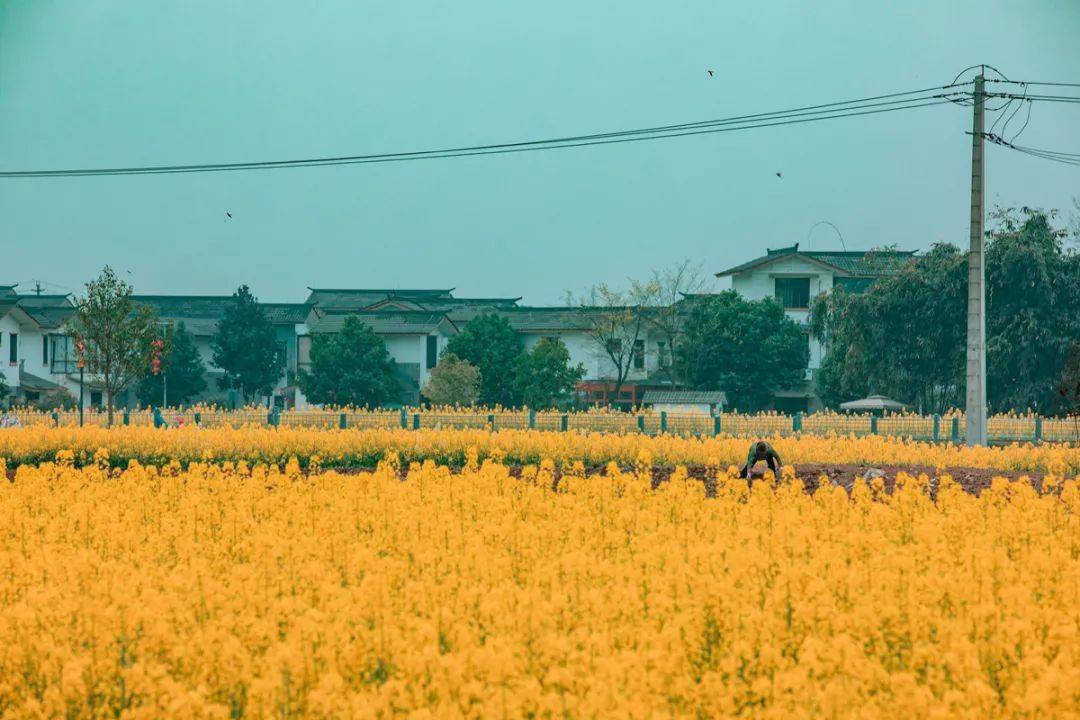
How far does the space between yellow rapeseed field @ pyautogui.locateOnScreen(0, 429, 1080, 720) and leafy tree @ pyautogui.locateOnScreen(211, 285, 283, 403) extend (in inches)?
1621

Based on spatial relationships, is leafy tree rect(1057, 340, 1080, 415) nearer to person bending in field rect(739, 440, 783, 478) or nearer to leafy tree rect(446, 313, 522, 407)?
person bending in field rect(739, 440, 783, 478)

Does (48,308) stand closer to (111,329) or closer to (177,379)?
(177,379)

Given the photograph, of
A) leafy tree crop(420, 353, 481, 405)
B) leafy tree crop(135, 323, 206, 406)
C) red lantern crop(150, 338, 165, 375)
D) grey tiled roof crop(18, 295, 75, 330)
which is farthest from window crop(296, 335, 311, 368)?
red lantern crop(150, 338, 165, 375)

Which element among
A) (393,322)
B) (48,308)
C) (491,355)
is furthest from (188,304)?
(491,355)

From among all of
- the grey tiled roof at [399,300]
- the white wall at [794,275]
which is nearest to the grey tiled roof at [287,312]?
the grey tiled roof at [399,300]

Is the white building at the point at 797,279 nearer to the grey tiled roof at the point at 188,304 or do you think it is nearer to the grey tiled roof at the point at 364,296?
the grey tiled roof at the point at 364,296

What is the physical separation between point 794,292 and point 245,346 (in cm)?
2224

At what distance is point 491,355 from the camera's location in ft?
149

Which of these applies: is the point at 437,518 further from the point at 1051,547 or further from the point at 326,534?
the point at 1051,547

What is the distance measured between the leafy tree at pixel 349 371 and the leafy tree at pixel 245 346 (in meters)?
6.78

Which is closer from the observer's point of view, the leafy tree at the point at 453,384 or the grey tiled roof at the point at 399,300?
the leafy tree at the point at 453,384

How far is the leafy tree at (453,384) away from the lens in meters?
Answer: 42.7

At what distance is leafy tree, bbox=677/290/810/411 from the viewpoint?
143ft

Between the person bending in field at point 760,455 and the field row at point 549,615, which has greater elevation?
the person bending in field at point 760,455
